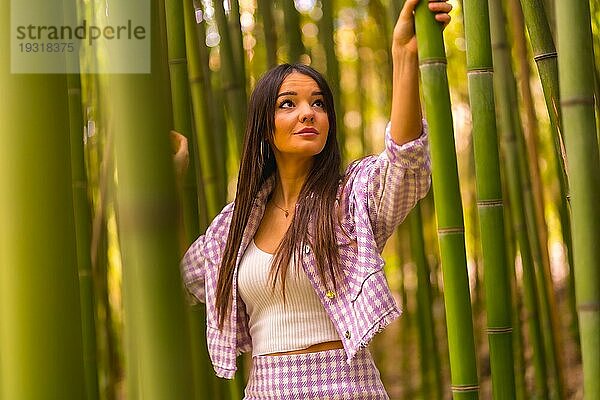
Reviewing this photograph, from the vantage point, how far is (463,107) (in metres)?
2.55

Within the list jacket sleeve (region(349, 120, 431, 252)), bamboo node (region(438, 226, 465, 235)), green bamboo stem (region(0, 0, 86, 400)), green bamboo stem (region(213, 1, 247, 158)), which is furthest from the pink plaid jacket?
green bamboo stem (region(0, 0, 86, 400))

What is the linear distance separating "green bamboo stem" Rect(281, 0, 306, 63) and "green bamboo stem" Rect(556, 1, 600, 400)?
846 mm

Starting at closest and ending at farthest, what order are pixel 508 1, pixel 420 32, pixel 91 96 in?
pixel 420 32 < pixel 91 96 < pixel 508 1

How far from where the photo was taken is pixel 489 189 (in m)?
1.17

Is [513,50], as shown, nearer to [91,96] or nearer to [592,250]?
[91,96]

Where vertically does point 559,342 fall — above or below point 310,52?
below

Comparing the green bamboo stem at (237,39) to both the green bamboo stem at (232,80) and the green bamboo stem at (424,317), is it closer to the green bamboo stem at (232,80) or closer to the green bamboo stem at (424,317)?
the green bamboo stem at (232,80)

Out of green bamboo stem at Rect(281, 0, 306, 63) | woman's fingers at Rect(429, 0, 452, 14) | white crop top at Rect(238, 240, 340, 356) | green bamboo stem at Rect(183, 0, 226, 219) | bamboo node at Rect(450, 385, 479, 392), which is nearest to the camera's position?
woman's fingers at Rect(429, 0, 452, 14)

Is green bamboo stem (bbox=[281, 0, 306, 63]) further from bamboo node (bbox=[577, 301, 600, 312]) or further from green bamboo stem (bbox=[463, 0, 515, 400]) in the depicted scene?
bamboo node (bbox=[577, 301, 600, 312])

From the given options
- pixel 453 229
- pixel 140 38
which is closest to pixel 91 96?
pixel 453 229

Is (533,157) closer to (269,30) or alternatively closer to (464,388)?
(269,30)

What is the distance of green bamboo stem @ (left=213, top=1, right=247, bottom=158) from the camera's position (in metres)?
1.58

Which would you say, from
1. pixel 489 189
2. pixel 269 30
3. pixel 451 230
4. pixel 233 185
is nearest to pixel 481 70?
pixel 489 189

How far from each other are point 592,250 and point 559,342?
100cm
